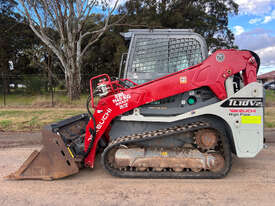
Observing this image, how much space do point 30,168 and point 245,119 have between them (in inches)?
133

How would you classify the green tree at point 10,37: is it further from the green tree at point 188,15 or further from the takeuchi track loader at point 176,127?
the takeuchi track loader at point 176,127

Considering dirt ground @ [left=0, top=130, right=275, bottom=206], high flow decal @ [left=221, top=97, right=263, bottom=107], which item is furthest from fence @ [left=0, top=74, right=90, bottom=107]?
high flow decal @ [left=221, top=97, right=263, bottom=107]

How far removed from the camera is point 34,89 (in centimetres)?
1603

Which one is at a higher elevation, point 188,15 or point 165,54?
point 188,15

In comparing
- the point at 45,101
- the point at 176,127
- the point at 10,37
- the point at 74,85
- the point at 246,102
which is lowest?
the point at 45,101

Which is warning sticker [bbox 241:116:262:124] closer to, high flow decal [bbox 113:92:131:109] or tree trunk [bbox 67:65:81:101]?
high flow decal [bbox 113:92:131:109]

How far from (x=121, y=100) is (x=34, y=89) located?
14.9 meters

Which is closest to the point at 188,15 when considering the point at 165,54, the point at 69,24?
the point at 69,24

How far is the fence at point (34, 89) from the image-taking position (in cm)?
1354

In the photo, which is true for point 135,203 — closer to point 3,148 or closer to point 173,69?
point 173,69

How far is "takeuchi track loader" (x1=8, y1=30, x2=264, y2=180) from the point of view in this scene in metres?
3.15

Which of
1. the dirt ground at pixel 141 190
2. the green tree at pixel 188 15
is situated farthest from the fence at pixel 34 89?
the dirt ground at pixel 141 190

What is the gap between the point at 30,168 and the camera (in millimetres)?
3256

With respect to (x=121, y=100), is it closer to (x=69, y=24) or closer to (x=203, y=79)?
(x=203, y=79)
